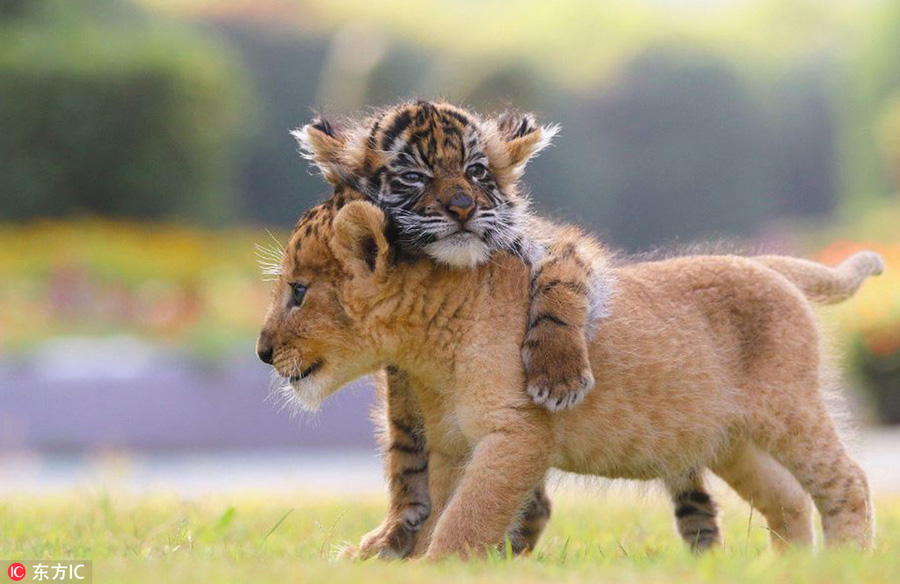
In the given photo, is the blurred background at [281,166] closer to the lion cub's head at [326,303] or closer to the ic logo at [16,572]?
the lion cub's head at [326,303]

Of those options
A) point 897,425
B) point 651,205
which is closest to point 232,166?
point 651,205

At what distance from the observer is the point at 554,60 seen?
3991cm

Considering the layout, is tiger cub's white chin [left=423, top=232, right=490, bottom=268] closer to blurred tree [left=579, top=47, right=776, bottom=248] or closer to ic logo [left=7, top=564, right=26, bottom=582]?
ic logo [left=7, top=564, right=26, bottom=582]

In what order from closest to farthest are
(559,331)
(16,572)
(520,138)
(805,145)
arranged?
(16,572) < (559,331) < (520,138) < (805,145)

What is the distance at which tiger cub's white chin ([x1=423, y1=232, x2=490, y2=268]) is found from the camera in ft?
18.0

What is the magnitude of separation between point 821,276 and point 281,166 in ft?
85.3

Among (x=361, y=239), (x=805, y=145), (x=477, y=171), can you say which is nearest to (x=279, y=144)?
(x=805, y=145)

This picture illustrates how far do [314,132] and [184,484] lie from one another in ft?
24.1

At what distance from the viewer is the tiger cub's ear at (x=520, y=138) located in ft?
19.6

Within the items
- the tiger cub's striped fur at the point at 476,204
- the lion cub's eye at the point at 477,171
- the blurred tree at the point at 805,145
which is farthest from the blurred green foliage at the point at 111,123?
the lion cub's eye at the point at 477,171

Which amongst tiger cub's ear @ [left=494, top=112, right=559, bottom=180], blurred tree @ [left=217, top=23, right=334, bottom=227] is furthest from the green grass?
blurred tree @ [left=217, top=23, right=334, bottom=227]

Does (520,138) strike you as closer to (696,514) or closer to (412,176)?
(412,176)

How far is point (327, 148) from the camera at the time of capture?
5945 mm

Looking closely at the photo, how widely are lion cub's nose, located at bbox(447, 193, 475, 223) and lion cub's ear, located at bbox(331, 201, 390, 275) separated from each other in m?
0.29
